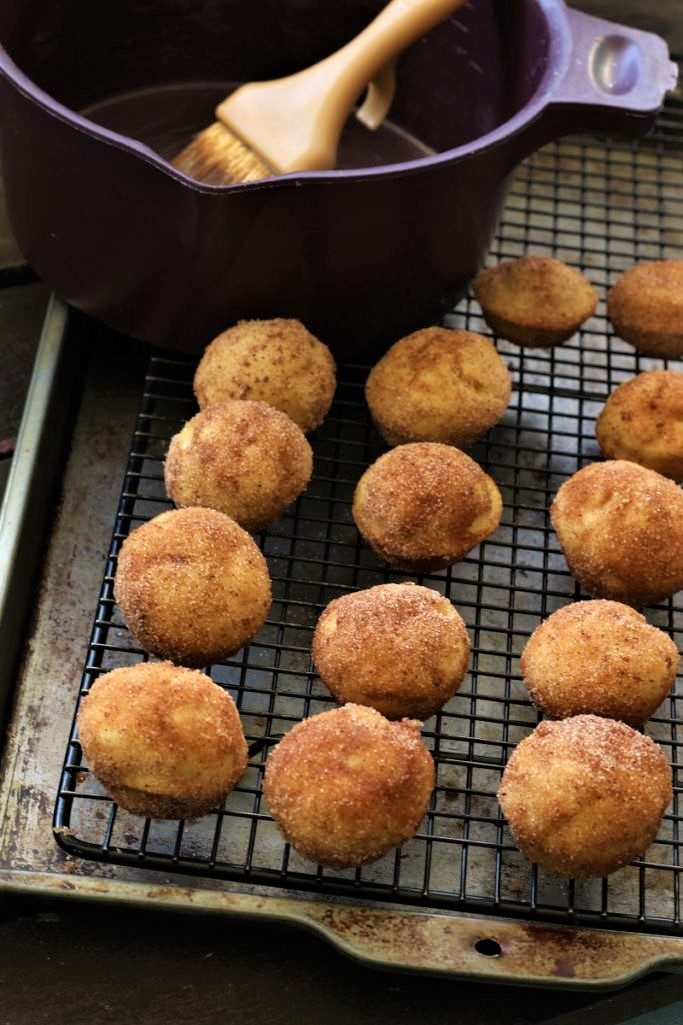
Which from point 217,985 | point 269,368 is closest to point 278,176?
point 269,368

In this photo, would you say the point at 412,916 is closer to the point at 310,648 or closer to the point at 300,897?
the point at 300,897

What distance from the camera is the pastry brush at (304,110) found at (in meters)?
1.60

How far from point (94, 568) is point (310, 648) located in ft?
0.95

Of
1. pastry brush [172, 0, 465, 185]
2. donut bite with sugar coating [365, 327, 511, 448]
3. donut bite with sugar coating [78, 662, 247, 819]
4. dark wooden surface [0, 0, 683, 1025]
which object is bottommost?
dark wooden surface [0, 0, 683, 1025]

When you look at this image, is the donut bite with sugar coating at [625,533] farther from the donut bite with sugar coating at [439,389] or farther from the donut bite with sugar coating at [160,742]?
the donut bite with sugar coating at [160,742]

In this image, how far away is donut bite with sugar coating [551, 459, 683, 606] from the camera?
1.36 meters

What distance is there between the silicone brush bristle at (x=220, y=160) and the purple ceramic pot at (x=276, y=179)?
116 millimetres

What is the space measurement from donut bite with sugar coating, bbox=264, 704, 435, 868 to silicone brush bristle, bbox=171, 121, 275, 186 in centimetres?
77

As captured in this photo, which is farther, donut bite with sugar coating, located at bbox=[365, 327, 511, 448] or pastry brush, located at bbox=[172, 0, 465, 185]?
pastry brush, located at bbox=[172, 0, 465, 185]

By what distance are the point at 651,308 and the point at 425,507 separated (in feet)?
1.63

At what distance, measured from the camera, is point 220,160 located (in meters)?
1.63

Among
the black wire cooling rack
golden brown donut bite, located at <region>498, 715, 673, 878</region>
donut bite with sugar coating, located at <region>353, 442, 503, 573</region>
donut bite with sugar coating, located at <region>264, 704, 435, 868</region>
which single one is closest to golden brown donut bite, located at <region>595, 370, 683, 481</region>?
the black wire cooling rack

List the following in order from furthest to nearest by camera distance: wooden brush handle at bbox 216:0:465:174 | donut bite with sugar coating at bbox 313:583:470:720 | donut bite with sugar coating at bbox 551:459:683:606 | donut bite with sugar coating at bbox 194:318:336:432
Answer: wooden brush handle at bbox 216:0:465:174
donut bite with sugar coating at bbox 194:318:336:432
donut bite with sugar coating at bbox 551:459:683:606
donut bite with sugar coating at bbox 313:583:470:720

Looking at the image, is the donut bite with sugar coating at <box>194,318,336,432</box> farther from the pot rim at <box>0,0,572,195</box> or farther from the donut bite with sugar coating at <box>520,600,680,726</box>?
the donut bite with sugar coating at <box>520,600,680,726</box>
